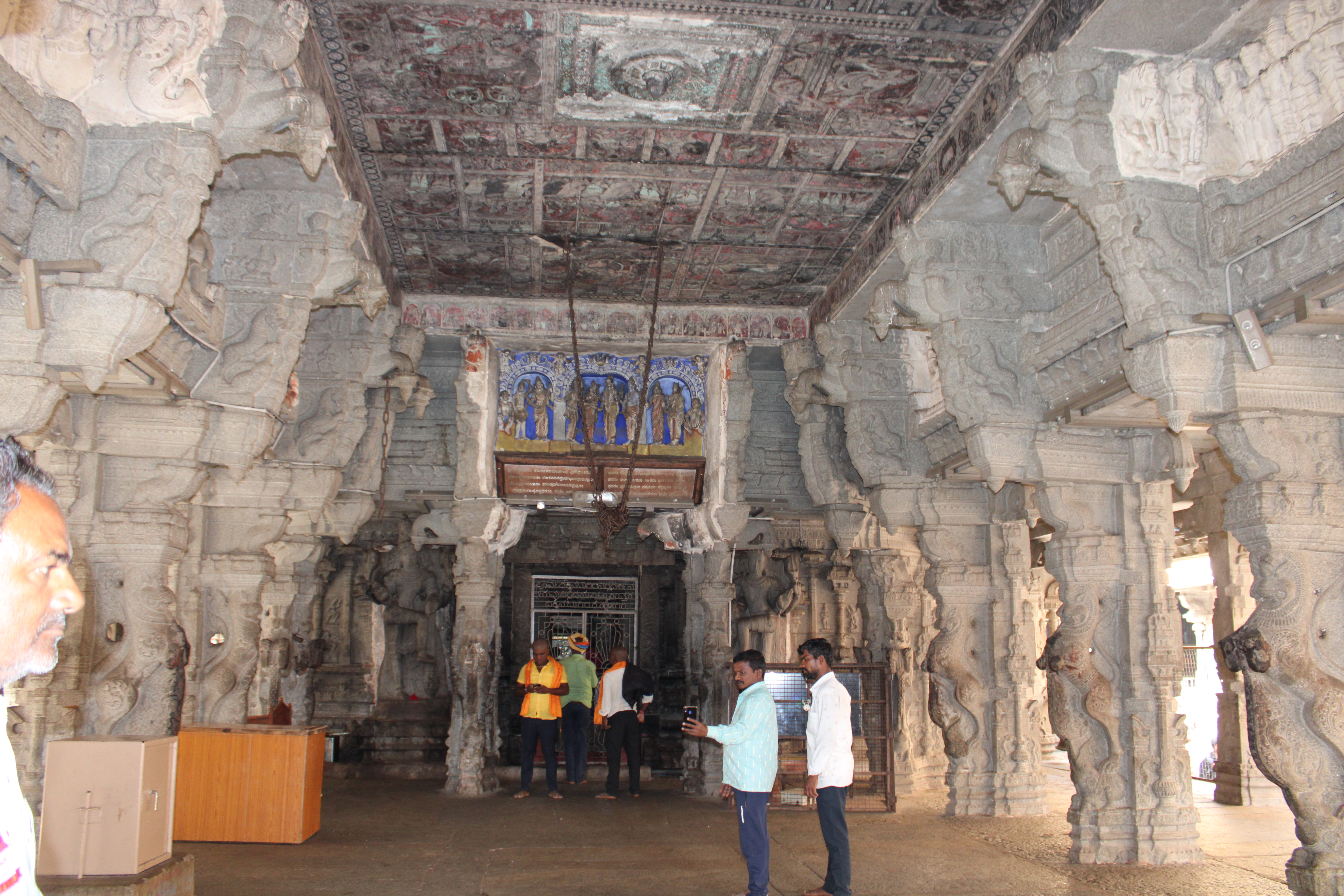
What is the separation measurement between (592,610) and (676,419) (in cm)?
586

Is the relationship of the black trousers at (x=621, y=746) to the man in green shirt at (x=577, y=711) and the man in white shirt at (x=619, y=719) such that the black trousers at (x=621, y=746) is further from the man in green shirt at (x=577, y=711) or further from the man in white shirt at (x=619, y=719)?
the man in green shirt at (x=577, y=711)

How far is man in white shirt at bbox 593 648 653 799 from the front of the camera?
33.1 feet

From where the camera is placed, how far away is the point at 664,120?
6.57 m

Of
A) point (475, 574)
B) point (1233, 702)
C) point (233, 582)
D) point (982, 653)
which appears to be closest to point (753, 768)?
point (982, 653)

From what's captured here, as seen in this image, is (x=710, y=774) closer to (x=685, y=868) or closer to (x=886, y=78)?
(x=685, y=868)

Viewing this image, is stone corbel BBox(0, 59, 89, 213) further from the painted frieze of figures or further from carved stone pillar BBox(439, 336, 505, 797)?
the painted frieze of figures

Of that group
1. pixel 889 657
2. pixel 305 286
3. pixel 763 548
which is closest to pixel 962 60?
pixel 305 286

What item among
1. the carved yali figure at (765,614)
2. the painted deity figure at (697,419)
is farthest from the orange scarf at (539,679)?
the carved yali figure at (765,614)

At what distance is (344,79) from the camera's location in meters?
6.07

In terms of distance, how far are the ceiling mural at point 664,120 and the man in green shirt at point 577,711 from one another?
408cm

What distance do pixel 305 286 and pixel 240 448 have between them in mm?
1172

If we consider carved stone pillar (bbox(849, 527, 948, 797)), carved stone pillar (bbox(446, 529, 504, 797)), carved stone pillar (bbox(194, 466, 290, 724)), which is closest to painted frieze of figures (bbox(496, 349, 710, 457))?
carved stone pillar (bbox(446, 529, 504, 797))

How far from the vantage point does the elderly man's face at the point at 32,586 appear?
1448 millimetres

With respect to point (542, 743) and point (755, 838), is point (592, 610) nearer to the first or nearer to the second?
point (542, 743)
